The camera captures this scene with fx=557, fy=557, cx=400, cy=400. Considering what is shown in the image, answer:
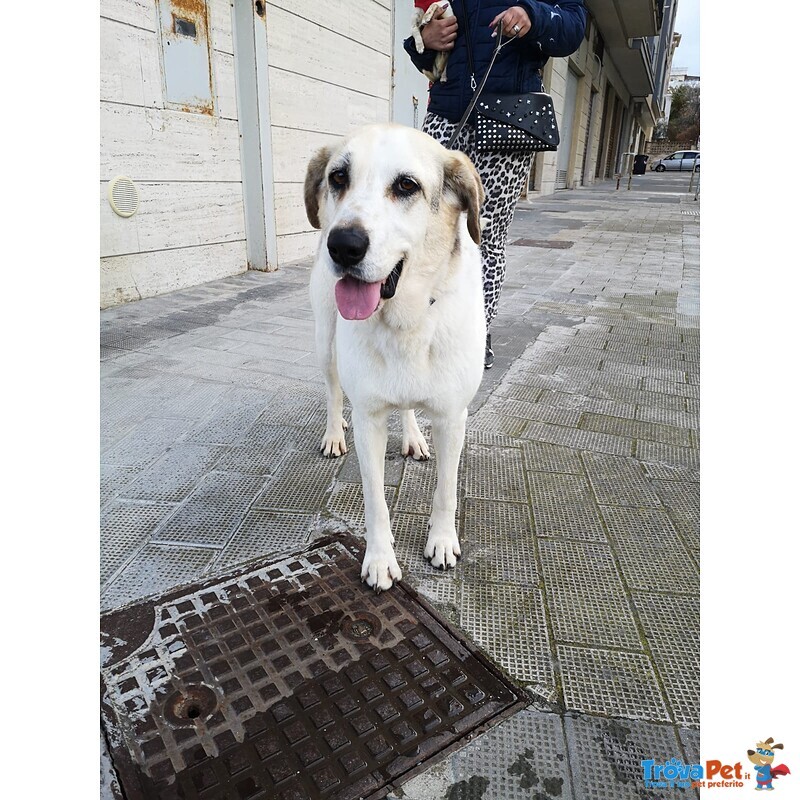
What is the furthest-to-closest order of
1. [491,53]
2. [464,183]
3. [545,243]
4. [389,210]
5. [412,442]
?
[545,243] < [412,442] < [491,53] < [464,183] < [389,210]

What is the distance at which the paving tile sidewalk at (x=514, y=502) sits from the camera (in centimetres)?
162

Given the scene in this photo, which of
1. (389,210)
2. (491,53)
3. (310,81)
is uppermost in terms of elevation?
(310,81)

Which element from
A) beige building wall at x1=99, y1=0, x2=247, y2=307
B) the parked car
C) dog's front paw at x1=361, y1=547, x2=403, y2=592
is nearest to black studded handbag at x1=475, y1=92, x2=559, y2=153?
dog's front paw at x1=361, y1=547, x2=403, y2=592

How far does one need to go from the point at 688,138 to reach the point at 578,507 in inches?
2788

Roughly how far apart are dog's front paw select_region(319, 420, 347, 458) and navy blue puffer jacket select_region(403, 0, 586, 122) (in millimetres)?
1919

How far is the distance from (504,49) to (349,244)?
6.62 feet

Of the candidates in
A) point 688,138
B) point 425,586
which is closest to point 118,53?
point 425,586

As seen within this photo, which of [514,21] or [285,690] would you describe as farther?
[514,21]

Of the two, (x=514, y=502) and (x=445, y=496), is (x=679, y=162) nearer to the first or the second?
(x=514, y=502)

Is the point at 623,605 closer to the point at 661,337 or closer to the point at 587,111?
the point at 661,337

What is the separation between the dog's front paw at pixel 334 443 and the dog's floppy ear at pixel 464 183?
Answer: 1441mm

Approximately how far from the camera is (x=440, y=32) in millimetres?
3000

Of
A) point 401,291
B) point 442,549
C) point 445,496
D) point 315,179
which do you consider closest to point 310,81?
point 315,179
